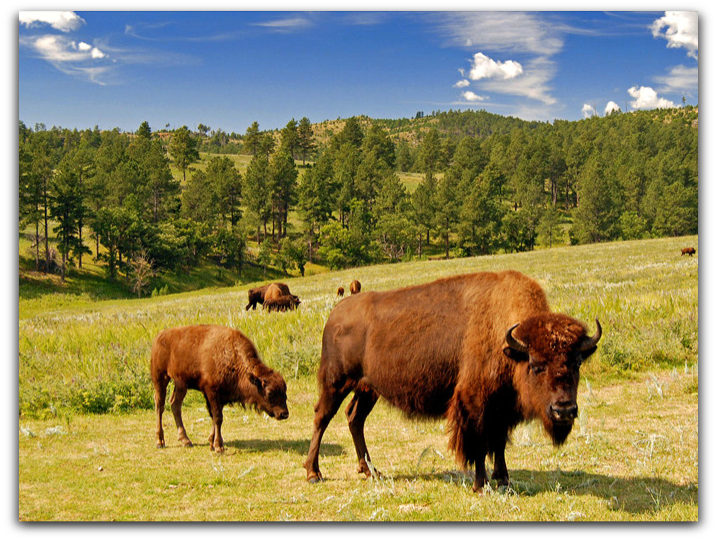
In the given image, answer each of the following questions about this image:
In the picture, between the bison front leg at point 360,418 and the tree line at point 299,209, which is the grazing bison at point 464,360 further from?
the tree line at point 299,209

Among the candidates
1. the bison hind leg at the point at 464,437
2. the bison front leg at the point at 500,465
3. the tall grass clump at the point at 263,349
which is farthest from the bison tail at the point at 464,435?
the tall grass clump at the point at 263,349

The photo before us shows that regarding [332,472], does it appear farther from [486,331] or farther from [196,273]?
[196,273]

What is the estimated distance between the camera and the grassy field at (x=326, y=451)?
605 centimetres

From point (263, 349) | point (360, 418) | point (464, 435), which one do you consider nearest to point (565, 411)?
point (464, 435)

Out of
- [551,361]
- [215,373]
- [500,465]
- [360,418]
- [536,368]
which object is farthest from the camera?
[215,373]

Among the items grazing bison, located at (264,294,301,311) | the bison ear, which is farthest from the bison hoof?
grazing bison, located at (264,294,301,311)

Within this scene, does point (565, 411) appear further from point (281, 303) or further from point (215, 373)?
point (281, 303)

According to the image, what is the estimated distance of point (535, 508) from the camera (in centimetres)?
570

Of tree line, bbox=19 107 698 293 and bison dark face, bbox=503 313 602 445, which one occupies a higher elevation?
tree line, bbox=19 107 698 293

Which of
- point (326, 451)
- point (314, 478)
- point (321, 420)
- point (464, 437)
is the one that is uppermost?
point (464, 437)

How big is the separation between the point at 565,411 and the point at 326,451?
14.1 feet

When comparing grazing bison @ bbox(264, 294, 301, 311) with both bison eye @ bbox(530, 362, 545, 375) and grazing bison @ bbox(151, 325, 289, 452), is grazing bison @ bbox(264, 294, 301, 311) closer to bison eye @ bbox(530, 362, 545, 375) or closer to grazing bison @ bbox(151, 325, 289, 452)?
grazing bison @ bbox(151, 325, 289, 452)

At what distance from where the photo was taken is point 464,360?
614 centimetres

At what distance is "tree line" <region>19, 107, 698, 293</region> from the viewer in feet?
251
